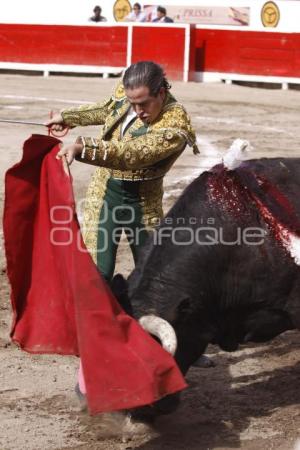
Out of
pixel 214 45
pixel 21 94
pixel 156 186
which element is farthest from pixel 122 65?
pixel 156 186

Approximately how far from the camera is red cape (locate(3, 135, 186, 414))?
3.20 m

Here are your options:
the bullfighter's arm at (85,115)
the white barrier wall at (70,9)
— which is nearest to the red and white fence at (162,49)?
the white barrier wall at (70,9)

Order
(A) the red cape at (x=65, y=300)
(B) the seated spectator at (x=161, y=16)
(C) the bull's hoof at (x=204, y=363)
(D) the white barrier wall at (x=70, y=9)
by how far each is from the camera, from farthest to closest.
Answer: (D) the white barrier wall at (x=70, y=9)
(B) the seated spectator at (x=161, y=16)
(C) the bull's hoof at (x=204, y=363)
(A) the red cape at (x=65, y=300)

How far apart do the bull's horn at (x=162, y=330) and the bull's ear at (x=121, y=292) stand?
0.11 m

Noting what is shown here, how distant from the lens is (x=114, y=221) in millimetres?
4020

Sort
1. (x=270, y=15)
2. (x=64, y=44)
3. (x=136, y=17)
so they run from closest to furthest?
1. (x=64, y=44)
2. (x=136, y=17)
3. (x=270, y=15)

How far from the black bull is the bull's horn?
15cm

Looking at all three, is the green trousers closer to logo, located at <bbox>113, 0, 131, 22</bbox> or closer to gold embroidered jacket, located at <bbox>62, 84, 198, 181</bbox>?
gold embroidered jacket, located at <bbox>62, 84, 198, 181</bbox>

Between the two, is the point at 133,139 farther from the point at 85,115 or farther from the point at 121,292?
the point at 121,292

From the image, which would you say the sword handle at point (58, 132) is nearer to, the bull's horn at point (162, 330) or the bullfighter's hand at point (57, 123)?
the bullfighter's hand at point (57, 123)

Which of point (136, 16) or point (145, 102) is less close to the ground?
point (145, 102)

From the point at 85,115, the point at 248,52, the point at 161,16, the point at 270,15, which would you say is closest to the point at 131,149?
the point at 85,115

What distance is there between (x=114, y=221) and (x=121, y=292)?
525 millimetres

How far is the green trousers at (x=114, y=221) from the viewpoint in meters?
3.99
